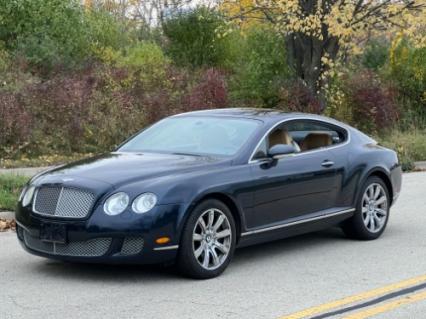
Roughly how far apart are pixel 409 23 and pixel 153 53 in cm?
869

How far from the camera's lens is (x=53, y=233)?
290 inches

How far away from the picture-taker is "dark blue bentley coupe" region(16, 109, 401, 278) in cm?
728

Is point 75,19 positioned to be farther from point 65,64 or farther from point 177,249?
point 177,249

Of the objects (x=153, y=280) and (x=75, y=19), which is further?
(x=75, y=19)

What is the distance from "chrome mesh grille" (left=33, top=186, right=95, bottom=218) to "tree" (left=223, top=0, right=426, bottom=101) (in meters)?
12.2

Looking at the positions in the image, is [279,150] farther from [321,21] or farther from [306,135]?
[321,21]

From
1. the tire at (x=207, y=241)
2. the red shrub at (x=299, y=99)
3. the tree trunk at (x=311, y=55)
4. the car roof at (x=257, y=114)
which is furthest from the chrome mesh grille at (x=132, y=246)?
the tree trunk at (x=311, y=55)

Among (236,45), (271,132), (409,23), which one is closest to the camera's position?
(271,132)

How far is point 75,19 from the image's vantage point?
25.9 meters

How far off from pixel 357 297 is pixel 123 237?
76.8 inches

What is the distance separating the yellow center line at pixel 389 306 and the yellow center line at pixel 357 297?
0.22 meters

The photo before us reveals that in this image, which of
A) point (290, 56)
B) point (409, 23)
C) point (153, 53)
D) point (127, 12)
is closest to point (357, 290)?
point (409, 23)

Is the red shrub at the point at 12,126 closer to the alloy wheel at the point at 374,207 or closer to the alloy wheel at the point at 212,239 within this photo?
the alloy wheel at the point at 374,207

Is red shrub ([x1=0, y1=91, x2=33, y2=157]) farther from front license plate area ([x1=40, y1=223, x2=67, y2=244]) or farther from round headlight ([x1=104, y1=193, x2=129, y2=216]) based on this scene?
round headlight ([x1=104, y1=193, x2=129, y2=216])
